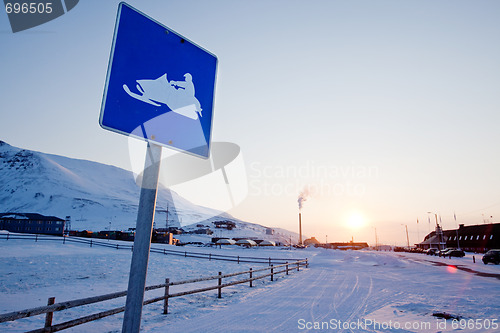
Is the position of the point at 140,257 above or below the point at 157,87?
below

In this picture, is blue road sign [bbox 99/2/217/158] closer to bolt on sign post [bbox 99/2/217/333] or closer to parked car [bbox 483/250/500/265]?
bolt on sign post [bbox 99/2/217/333]

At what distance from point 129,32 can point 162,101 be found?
53 centimetres

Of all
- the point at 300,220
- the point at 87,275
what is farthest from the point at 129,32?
the point at 300,220

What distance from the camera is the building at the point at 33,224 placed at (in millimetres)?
81438

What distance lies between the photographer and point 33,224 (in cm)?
8319

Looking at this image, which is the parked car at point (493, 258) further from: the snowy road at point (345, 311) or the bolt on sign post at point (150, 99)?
the bolt on sign post at point (150, 99)

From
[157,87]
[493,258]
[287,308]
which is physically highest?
[157,87]

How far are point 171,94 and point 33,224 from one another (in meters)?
104

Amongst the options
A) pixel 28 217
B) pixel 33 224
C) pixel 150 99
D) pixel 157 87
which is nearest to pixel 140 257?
pixel 150 99

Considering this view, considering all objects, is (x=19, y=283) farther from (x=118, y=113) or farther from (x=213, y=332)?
(x=118, y=113)

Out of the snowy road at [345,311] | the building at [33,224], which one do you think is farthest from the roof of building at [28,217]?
the snowy road at [345,311]

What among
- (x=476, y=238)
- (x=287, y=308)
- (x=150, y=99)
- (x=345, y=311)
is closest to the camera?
(x=150, y=99)

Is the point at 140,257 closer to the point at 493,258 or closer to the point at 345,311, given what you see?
the point at 345,311

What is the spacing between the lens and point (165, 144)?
1.96m
